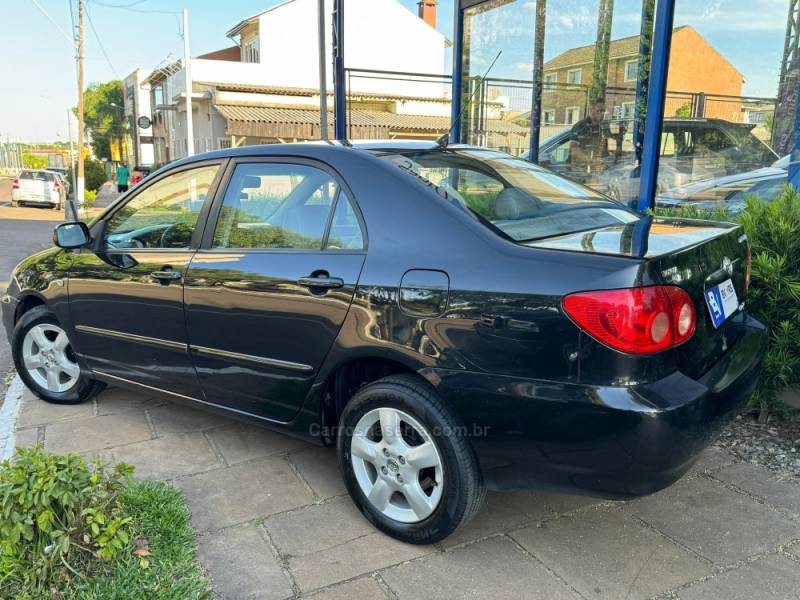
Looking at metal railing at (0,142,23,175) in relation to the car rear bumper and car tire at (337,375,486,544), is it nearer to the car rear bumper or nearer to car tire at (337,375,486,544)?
car tire at (337,375,486,544)

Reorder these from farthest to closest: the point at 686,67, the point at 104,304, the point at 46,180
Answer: the point at 46,180 → the point at 686,67 → the point at 104,304

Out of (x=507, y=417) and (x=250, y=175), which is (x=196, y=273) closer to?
(x=250, y=175)

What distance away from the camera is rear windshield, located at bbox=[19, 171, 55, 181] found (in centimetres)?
2580

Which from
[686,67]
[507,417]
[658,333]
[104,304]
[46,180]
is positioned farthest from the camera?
[46,180]

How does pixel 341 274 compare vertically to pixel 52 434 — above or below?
above

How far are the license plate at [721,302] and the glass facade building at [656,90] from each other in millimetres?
3230

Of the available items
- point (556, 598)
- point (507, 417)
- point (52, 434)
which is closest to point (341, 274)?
point (507, 417)

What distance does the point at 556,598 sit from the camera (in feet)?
8.00

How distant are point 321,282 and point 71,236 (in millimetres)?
1950

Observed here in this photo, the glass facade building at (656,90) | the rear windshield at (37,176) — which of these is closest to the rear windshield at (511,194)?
the glass facade building at (656,90)

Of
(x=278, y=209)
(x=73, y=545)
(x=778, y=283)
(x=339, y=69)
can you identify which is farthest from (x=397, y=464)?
(x=339, y=69)

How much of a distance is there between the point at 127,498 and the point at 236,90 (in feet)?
97.4

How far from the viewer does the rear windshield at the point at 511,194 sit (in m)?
2.73

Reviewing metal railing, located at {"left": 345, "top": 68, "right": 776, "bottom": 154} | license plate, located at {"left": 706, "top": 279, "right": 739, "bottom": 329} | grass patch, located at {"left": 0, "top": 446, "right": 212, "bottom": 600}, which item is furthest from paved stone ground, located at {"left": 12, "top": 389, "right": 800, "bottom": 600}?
metal railing, located at {"left": 345, "top": 68, "right": 776, "bottom": 154}
